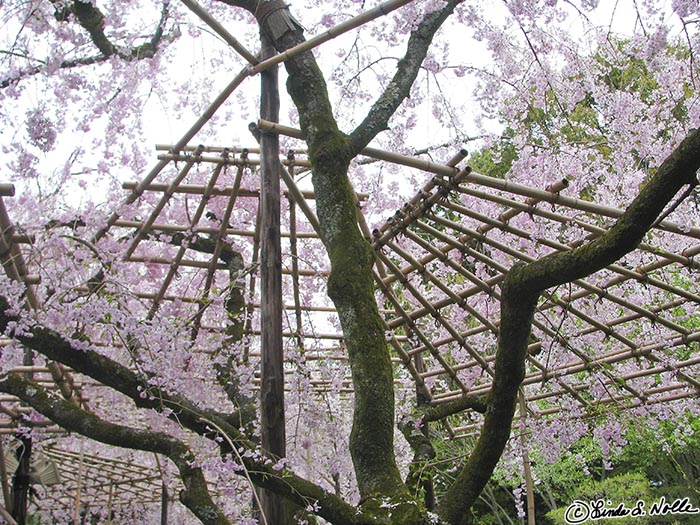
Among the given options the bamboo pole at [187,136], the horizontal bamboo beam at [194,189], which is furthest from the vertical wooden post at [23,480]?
the horizontal bamboo beam at [194,189]

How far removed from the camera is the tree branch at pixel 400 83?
9.32 feet

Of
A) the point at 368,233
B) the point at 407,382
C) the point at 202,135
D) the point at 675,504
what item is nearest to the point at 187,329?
the point at 368,233

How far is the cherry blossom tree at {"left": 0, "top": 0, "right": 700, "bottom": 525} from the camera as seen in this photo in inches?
94.3

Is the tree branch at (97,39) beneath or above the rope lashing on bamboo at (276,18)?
above

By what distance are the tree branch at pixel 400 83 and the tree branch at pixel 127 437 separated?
5.65ft

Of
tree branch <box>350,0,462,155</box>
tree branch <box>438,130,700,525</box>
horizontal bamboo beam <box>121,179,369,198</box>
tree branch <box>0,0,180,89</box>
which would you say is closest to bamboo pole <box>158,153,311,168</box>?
horizontal bamboo beam <box>121,179,369,198</box>

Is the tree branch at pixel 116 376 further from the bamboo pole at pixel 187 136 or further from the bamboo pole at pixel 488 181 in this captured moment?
the bamboo pole at pixel 488 181

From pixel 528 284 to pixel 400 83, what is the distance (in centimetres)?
Result: 125

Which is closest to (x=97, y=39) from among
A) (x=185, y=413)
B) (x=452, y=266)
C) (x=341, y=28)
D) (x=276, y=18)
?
(x=276, y=18)

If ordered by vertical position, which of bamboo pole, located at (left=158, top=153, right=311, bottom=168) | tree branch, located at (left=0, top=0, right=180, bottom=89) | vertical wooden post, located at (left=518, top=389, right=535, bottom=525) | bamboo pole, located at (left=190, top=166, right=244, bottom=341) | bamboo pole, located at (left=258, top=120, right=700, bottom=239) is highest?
tree branch, located at (left=0, top=0, right=180, bottom=89)

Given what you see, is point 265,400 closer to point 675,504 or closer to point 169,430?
point 169,430

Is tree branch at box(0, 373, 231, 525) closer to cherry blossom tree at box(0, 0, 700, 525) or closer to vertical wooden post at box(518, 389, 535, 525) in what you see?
cherry blossom tree at box(0, 0, 700, 525)

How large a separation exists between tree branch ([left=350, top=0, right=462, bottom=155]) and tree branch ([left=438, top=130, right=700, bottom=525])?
3.30ft

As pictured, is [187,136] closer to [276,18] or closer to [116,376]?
[276,18]
